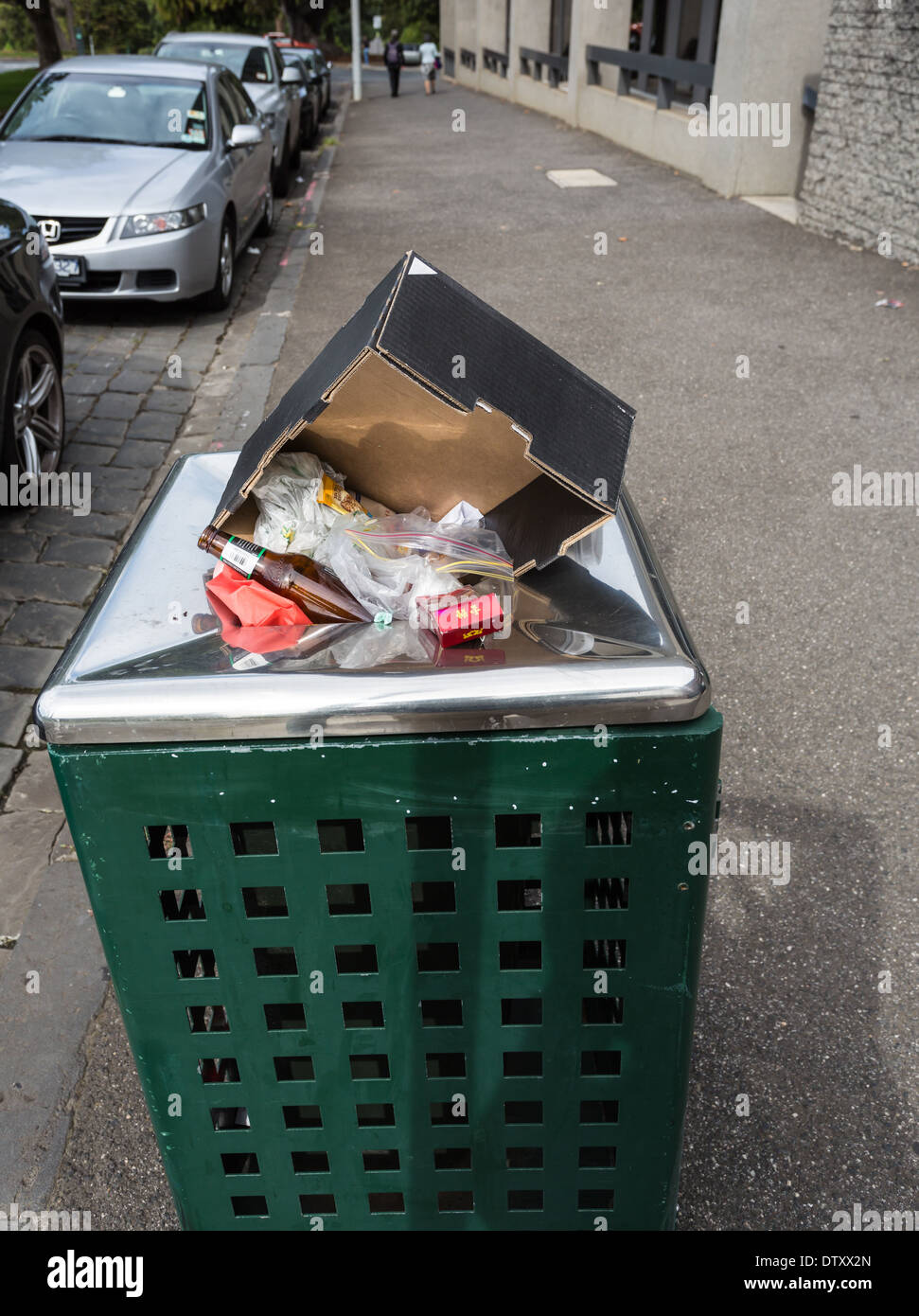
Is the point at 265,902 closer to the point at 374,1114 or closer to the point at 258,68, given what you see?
the point at 374,1114


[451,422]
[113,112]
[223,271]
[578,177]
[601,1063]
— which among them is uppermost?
[451,422]

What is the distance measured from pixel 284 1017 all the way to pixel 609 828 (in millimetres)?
563

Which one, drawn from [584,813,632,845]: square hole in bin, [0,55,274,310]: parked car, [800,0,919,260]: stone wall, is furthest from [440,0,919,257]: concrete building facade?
[584,813,632,845]: square hole in bin

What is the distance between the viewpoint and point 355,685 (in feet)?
4.62

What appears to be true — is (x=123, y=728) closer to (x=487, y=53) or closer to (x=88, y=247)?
Answer: (x=88, y=247)

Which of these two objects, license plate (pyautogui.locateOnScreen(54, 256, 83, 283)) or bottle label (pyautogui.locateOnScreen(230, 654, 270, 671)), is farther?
license plate (pyautogui.locateOnScreen(54, 256, 83, 283))

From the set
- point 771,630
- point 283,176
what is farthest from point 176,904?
point 283,176

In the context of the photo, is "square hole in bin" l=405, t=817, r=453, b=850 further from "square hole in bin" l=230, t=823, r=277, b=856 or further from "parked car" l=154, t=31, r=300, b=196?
"parked car" l=154, t=31, r=300, b=196

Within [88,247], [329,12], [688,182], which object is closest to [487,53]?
[688,182]

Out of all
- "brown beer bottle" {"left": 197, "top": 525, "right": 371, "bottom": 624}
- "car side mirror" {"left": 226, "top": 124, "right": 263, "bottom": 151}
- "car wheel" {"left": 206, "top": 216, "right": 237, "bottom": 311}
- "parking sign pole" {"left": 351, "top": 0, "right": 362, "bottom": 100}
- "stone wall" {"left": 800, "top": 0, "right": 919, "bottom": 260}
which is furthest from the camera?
"parking sign pole" {"left": 351, "top": 0, "right": 362, "bottom": 100}

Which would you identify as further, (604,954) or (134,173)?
(134,173)

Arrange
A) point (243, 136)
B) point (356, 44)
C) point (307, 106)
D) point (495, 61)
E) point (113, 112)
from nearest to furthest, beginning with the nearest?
point (113, 112) < point (243, 136) < point (307, 106) < point (356, 44) < point (495, 61)

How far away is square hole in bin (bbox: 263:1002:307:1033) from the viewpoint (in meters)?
1.63
